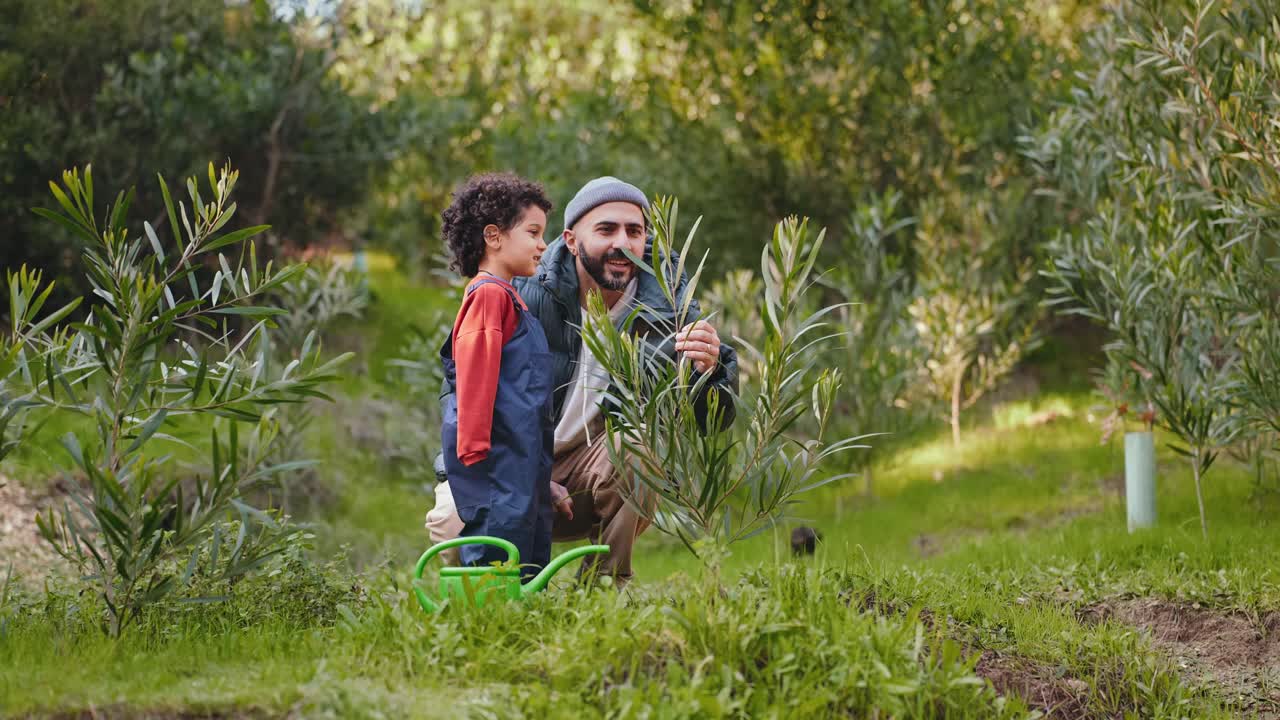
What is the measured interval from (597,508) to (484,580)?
3.81 feet

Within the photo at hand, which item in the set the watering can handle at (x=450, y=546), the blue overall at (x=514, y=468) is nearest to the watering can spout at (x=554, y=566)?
the watering can handle at (x=450, y=546)

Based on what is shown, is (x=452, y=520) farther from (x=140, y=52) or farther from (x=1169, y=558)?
(x=140, y=52)

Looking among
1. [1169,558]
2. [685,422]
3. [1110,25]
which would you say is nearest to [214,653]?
[685,422]

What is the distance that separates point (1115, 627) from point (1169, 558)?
2.11 meters

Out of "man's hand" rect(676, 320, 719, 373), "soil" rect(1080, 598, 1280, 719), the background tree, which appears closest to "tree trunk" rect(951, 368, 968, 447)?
the background tree

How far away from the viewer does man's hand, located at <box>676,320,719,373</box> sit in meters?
4.61

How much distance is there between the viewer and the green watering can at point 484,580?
4273 mm

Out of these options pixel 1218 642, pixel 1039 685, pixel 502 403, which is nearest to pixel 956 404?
Result: pixel 1218 642

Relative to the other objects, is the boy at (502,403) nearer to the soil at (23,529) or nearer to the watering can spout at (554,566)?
the watering can spout at (554,566)

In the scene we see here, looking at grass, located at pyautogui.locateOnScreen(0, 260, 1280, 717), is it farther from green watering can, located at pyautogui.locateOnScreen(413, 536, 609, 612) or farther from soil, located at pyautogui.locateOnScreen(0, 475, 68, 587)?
soil, located at pyautogui.locateOnScreen(0, 475, 68, 587)

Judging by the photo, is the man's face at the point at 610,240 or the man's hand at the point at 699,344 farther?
the man's face at the point at 610,240

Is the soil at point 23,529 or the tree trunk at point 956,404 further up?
the tree trunk at point 956,404

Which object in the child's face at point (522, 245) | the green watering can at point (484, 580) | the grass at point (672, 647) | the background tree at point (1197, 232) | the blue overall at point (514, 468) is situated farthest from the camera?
the background tree at point (1197, 232)

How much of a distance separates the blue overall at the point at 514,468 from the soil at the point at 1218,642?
2.86 m
